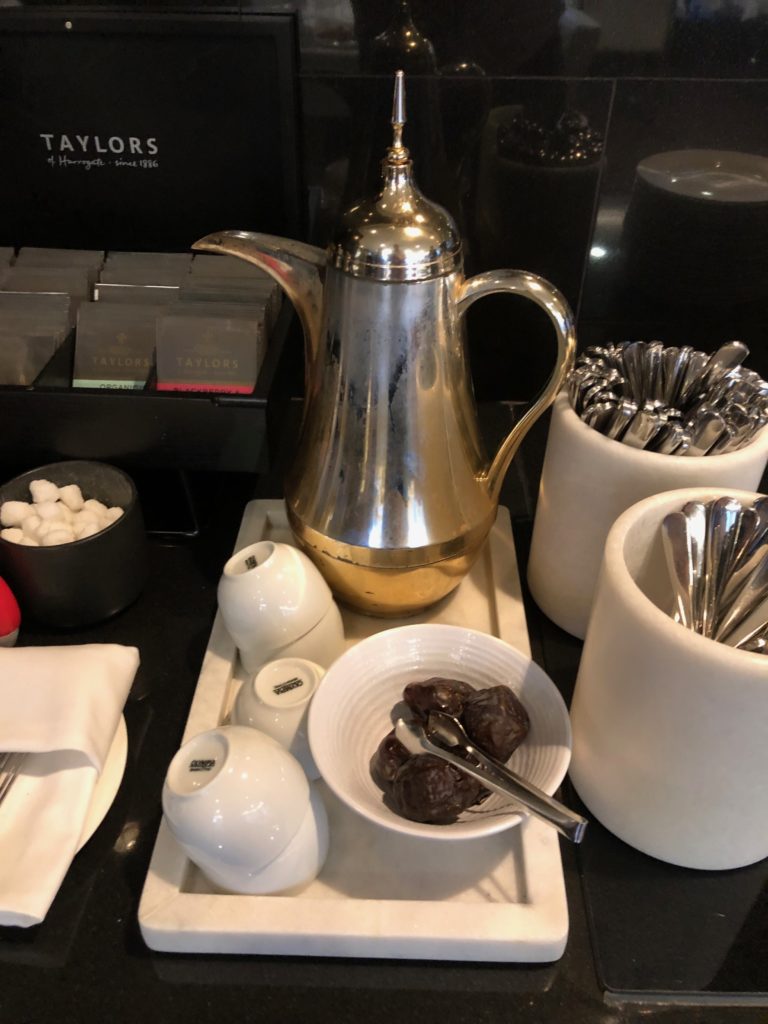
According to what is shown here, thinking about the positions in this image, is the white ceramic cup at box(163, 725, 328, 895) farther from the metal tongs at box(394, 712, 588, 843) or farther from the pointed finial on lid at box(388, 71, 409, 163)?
the pointed finial on lid at box(388, 71, 409, 163)

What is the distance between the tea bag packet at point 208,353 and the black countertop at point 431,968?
28cm

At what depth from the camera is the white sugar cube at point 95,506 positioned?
1.84 feet

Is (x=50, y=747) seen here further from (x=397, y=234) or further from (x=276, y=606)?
(x=397, y=234)

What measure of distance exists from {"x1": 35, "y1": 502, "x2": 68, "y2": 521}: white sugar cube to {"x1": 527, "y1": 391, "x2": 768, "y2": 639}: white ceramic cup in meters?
0.32

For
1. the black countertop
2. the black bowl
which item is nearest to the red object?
the black bowl

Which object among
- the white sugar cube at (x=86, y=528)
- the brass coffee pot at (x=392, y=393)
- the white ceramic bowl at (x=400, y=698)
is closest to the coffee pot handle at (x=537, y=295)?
the brass coffee pot at (x=392, y=393)

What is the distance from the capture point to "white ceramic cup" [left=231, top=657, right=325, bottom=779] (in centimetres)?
45

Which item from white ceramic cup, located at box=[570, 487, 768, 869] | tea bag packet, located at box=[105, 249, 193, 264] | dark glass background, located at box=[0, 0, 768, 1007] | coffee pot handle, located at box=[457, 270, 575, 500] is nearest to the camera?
white ceramic cup, located at box=[570, 487, 768, 869]

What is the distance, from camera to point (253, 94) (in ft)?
2.02

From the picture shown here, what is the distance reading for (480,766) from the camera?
427 mm

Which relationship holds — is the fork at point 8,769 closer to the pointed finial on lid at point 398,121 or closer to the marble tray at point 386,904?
the marble tray at point 386,904

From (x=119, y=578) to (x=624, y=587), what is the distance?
327 millimetres

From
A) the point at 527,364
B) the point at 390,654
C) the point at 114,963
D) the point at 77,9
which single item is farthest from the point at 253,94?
the point at 114,963

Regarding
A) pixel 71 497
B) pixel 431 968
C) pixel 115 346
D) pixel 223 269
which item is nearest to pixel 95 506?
pixel 71 497
